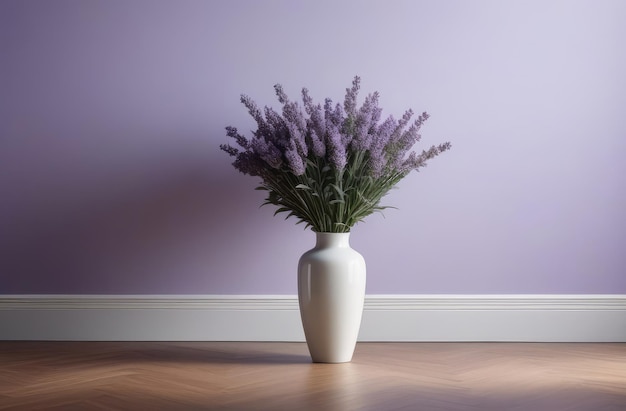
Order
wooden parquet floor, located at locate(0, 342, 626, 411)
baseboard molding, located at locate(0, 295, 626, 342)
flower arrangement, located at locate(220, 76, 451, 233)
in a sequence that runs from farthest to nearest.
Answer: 1. baseboard molding, located at locate(0, 295, 626, 342)
2. flower arrangement, located at locate(220, 76, 451, 233)
3. wooden parquet floor, located at locate(0, 342, 626, 411)

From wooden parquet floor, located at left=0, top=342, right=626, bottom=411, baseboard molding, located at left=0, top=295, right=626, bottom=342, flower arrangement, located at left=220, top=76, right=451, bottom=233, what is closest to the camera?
wooden parquet floor, located at left=0, top=342, right=626, bottom=411

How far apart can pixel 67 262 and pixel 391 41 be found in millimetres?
1813

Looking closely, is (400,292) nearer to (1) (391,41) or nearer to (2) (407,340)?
(2) (407,340)

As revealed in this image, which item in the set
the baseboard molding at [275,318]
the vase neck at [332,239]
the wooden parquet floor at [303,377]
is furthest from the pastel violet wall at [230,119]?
the vase neck at [332,239]

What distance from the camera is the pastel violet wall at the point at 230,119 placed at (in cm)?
352

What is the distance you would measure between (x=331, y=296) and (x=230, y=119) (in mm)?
1033

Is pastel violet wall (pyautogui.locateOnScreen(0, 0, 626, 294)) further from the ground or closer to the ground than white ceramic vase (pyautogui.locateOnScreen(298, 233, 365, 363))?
further from the ground

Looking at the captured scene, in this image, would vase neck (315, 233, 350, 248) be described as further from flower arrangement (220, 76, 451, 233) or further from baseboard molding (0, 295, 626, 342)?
baseboard molding (0, 295, 626, 342)

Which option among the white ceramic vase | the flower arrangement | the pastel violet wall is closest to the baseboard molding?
the pastel violet wall

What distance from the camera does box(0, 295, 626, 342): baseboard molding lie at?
11.5ft

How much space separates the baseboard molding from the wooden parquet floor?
76mm

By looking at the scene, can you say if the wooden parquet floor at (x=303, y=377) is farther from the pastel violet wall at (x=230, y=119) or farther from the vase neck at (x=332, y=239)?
the vase neck at (x=332, y=239)

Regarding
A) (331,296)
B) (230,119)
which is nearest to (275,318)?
(331,296)

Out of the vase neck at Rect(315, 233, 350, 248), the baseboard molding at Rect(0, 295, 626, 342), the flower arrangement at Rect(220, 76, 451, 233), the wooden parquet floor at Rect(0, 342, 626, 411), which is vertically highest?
the flower arrangement at Rect(220, 76, 451, 233)
